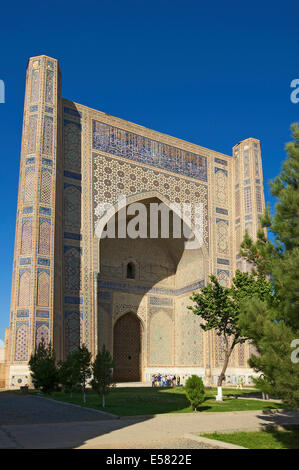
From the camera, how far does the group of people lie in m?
18.6

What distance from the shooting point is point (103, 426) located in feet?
21.6

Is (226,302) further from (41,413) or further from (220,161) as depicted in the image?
(220,161)

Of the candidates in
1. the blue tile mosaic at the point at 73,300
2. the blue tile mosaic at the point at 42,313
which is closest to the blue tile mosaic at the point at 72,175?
the blue tile mosaic at the point at 73,300

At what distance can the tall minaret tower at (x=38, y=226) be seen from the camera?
14234 mm

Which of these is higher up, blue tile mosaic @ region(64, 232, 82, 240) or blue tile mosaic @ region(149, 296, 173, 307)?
blue tile mosaic @ region(64, 232, 82, 240)

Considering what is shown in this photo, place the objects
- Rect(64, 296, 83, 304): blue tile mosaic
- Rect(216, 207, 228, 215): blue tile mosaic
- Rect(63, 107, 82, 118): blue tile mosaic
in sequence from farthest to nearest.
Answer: Rect(216, 207, 228, 215): blue tile mosaic → Rect(63, 107, 82, 118): blue tile mosaic → Rect(64, 296, 83, 304): blue tile mosaic

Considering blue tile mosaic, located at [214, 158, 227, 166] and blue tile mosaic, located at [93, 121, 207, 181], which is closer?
blue tile mosaic, located at [93, 121, 207, 181]

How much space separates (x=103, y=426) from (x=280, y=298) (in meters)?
3.14

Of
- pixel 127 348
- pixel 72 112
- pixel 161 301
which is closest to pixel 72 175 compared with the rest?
pixel 72 112

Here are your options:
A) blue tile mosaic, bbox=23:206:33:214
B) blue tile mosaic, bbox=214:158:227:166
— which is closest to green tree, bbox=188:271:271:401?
blue tile mosaic, bbox=23:206:33:214

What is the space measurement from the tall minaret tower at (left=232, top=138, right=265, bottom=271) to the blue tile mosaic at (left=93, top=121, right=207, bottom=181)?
5.51 feet

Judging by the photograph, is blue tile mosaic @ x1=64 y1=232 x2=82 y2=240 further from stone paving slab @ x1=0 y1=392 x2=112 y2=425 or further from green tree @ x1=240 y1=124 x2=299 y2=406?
green tree @ x1=240 y1=124 x2=299 y2=406
